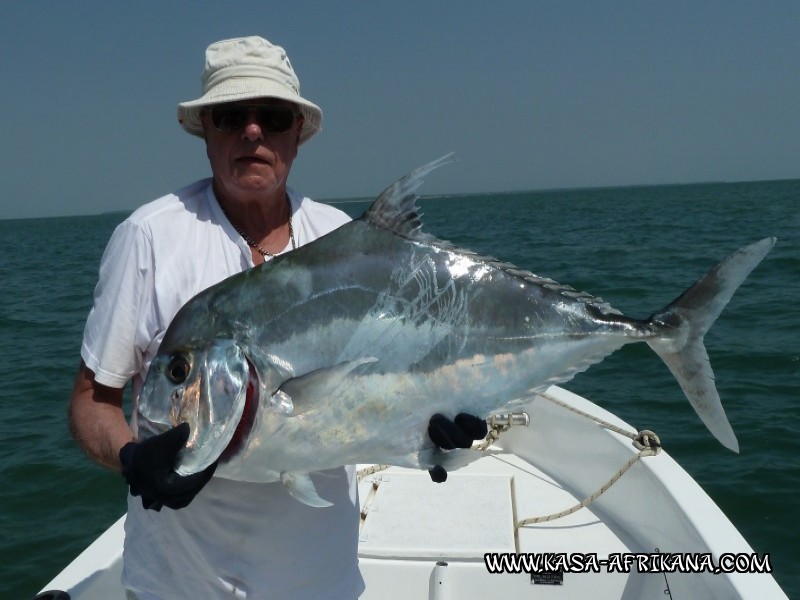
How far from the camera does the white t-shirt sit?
214 centimetres

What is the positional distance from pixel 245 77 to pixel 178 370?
0.96 meters

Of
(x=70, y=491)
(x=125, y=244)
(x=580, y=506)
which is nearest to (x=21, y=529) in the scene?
(x=70, y=491)

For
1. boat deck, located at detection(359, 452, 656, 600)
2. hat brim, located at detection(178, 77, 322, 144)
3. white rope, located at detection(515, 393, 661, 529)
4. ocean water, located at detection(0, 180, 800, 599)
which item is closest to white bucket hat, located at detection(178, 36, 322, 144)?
hat brim, located at detection(178, 77, 322, 144)

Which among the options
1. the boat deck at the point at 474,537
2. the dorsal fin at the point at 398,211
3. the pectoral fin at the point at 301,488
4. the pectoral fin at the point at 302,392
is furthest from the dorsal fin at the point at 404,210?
the boat deck at the point at 474,537

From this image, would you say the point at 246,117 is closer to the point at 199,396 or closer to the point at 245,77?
the point at 245,77

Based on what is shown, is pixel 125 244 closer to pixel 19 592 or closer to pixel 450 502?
pixel 450 502

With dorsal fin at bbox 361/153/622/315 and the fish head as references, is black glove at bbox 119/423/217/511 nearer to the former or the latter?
the fish head

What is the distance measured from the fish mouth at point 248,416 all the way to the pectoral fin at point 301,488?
0.57 ft

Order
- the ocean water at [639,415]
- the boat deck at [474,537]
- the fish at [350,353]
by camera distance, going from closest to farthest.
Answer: the fish at [350,353], the boat deck at [474,537], the ocean water at [639,415]

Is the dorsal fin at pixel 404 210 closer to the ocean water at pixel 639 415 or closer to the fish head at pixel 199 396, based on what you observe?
the fish head at pixel 199 396

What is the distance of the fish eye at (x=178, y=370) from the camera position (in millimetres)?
1918

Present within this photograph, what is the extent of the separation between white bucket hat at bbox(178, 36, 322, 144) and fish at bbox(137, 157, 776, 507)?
1.64 feet

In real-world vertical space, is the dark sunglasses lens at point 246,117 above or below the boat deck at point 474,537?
above

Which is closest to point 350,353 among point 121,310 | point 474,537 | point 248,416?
point 248,416
